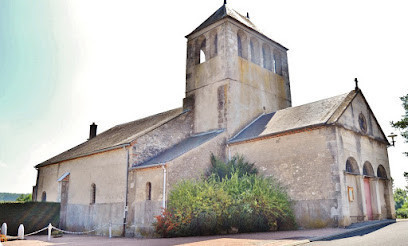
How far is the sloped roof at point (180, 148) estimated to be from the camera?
57.9ft

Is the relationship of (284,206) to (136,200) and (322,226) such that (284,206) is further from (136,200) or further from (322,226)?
(136,200)

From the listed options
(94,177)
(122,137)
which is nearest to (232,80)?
(122,137)

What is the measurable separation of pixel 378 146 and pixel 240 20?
12.1m

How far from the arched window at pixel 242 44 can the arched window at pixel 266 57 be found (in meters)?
1.96

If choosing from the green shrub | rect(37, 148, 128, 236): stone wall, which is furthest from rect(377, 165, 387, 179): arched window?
rect(37, 148, 128, 236): stone wall

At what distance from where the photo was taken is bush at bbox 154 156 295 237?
13.9 metres

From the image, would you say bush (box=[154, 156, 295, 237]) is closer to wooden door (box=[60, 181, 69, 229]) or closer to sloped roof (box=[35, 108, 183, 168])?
sloped roof (box=[35, 108, 183, 168])

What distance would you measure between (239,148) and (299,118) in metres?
3.85

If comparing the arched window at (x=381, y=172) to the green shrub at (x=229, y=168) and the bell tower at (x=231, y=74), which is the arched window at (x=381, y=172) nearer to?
the bell tower at (x=231, y=74)

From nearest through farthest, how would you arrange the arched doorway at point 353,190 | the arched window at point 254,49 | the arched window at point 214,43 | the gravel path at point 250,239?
the gravel path at point 250,239, the arched doorway at point 353,190, the arched window at point 214,43, the arched window at point 254,49

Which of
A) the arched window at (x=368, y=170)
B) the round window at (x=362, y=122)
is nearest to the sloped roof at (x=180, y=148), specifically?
the round window at (x=362, y=122)

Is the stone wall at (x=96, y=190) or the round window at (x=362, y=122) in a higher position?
the round window at (x=362, y=122)

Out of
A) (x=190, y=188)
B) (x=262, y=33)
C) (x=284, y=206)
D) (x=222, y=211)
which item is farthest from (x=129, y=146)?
(x=262, y=33)

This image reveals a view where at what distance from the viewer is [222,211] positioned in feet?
45.9
